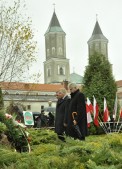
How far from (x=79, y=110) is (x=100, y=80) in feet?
47.7

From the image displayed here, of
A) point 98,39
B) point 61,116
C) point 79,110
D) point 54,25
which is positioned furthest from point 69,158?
point 98,39

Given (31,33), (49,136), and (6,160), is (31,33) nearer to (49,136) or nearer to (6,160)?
(49,136)

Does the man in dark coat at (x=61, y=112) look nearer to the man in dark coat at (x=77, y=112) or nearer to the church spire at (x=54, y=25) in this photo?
the man in dark coat at (x=77, y=112)

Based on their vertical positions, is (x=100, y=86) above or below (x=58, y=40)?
below

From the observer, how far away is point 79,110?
8.51 meters

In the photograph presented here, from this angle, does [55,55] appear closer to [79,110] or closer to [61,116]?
[61,116]

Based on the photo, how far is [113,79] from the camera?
23.5 m

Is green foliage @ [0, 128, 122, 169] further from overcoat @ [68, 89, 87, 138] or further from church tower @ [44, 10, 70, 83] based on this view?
church tower @ [44, 10, 70, 83]

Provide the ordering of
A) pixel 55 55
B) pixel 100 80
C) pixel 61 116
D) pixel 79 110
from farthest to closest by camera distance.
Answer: pixel 55 55, pixel 100 80, pixel 61 116, pixel 79 110

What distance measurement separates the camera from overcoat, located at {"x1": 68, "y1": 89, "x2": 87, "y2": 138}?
8391 millimetres

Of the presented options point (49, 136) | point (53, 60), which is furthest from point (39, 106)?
point (49, 136)

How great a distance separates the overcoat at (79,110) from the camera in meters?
8.39

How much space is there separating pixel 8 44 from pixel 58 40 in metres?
111

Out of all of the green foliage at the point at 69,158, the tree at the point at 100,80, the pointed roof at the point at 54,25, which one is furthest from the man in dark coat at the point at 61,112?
the pointed roof at the point at 54,25
